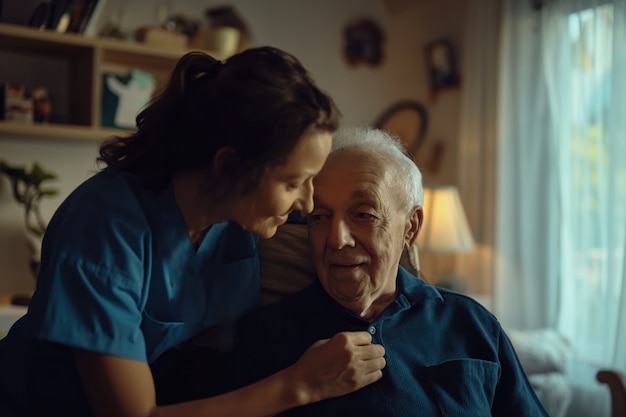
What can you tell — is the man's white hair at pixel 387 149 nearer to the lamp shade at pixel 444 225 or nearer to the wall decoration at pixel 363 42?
the lamp shade at pixel 444 225

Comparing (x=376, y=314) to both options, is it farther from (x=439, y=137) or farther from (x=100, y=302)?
(x=439, y=137)

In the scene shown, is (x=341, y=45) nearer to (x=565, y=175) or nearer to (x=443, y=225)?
(x=443, y=225)

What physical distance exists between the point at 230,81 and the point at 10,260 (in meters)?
2.44

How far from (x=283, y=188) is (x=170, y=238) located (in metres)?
0.23

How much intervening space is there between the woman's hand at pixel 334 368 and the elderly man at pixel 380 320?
0.43ft

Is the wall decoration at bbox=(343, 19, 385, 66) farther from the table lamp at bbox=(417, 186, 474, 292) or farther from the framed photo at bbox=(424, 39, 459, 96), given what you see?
the table lamp at bbox=(417, 186, 474, 292)

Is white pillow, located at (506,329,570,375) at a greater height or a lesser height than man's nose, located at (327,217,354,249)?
lesser

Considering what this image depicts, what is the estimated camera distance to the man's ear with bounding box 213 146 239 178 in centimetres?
108

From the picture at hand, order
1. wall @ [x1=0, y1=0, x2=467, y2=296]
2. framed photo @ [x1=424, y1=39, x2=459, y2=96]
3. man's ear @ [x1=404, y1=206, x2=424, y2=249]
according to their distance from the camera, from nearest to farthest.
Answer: man's ear @ [x1=404, y1=206, x2=424, y2=249]
wall @ [x1=0, y1=0, x2=467, y2=296]
framed photo @ [x1=424, y1=39, x2=459, y2=96]

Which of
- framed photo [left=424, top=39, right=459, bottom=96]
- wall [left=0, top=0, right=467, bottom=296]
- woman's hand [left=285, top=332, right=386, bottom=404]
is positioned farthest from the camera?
framed photo [left=424, top=39, right=459, bottom=96]

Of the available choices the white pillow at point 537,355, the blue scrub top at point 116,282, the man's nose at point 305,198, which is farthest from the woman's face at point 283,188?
the white pillow at point 537,355

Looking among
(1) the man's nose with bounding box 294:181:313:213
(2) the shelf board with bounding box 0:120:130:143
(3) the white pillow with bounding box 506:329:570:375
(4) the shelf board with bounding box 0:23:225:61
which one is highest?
(4) the shelf board with bounding box 0:23:225:61

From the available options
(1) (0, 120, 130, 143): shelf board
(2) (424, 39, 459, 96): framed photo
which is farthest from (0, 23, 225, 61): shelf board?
(2) (424, 39, 459, 96): framed photo

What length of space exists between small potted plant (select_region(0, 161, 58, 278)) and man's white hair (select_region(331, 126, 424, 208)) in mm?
1816
